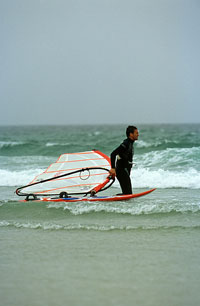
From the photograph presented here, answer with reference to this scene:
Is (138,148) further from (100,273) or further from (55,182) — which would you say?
(100,273)

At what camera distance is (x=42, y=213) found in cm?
608

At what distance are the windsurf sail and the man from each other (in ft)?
1.94

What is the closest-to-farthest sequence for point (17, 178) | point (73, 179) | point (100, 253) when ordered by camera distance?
point (100, 253)
point (73, 179)
point (17, 178)

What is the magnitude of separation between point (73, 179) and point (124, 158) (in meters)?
1.32

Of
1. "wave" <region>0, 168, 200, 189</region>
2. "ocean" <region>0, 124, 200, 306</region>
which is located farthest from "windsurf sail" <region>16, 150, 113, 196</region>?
"wave" <region>0, 168, 200, 189</region>

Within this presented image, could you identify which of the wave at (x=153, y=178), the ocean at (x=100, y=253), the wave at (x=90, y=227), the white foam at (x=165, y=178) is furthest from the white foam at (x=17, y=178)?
the wave at (x=90, y=227)

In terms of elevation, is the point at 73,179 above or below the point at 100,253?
above

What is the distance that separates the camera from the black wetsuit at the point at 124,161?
6071 millimetres

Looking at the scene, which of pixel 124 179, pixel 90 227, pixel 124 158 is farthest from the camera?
pixel 124 179

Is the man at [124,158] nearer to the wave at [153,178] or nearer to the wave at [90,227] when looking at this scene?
the wave at [90,227]

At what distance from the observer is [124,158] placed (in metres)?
6.16

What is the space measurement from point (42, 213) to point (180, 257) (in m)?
2.70

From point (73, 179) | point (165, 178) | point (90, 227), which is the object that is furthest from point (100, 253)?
point (165, 178)

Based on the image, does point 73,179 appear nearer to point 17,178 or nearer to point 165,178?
point 165,178
